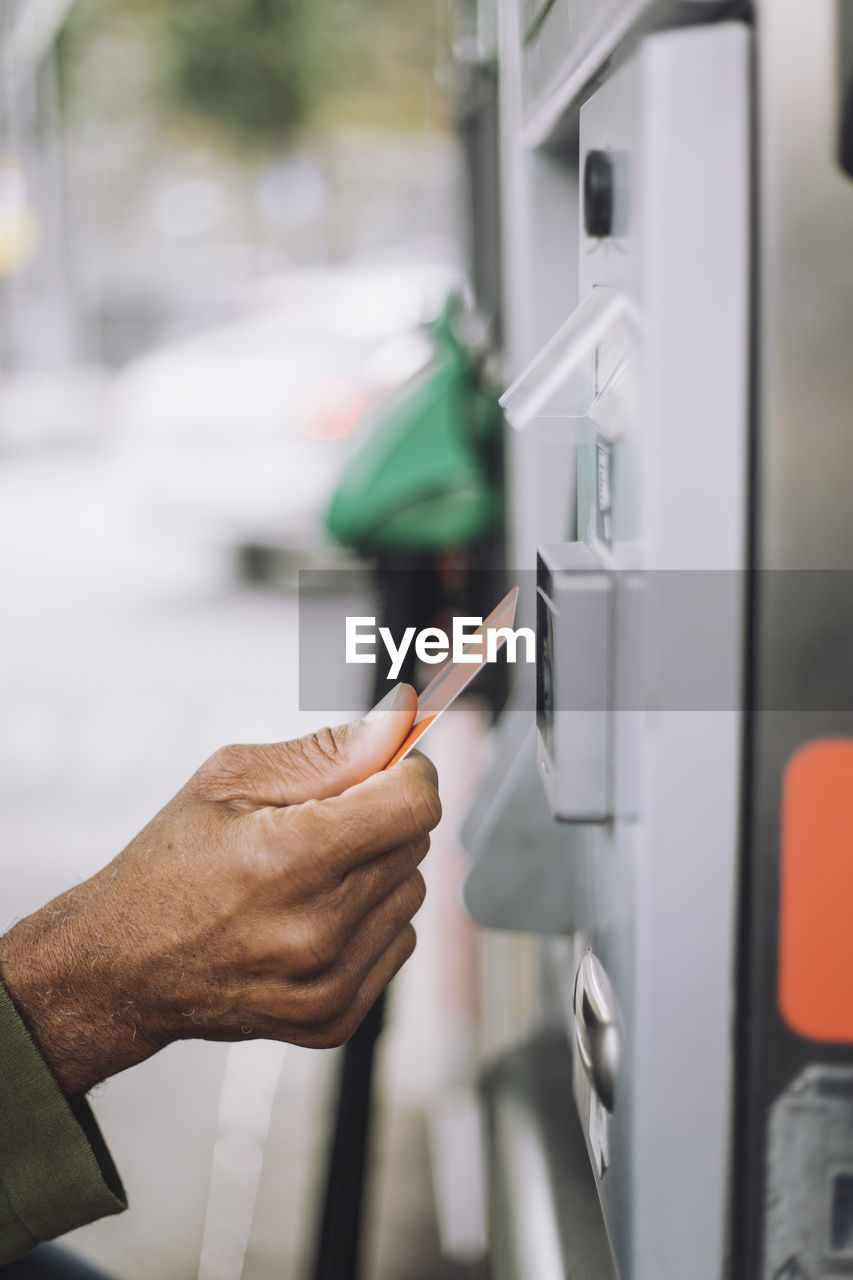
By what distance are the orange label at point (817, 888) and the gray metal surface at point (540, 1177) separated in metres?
0.36

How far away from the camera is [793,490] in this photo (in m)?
0.67

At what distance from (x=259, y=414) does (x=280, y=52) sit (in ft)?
41.4

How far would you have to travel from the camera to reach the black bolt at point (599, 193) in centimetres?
75

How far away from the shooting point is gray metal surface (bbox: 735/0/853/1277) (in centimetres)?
64

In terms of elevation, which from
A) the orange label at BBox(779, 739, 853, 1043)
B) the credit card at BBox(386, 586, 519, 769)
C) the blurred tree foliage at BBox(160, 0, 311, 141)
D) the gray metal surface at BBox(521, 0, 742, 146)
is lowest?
the orange label at BBox(779, 739, 853, 1043)

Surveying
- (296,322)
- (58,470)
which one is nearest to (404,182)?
(58,470)

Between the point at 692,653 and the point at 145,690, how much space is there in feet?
14.5

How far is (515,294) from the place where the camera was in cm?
139

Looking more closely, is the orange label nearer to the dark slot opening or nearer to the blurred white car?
the dark slot opening

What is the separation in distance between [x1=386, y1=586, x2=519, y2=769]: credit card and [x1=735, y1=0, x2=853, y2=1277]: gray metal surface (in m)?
0.17

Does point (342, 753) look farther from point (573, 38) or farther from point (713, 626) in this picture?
point (573, 38)

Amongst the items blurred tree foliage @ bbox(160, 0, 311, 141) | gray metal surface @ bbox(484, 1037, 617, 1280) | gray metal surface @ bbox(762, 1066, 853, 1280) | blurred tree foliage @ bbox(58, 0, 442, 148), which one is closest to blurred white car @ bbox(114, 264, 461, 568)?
gray metal surface @ bbox(484, 1037, 617, 1280)

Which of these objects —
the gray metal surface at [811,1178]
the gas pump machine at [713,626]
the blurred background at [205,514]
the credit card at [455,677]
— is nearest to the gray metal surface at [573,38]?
the gas pump machine at [713,626]

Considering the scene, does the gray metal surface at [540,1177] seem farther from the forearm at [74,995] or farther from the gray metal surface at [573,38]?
the gray metal surface at [573,38]
